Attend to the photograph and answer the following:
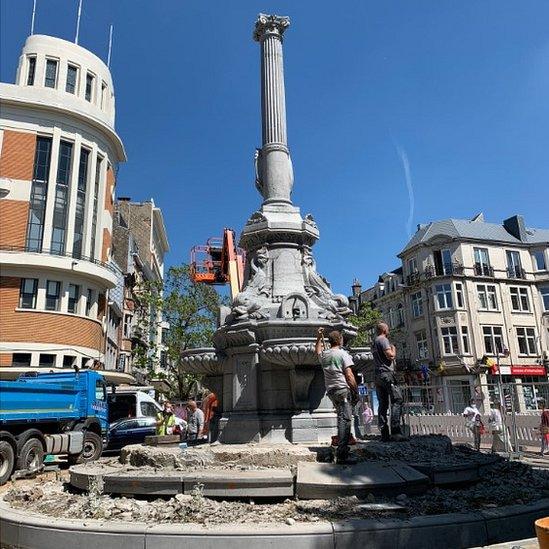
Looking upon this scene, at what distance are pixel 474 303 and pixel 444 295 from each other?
259 centimetres

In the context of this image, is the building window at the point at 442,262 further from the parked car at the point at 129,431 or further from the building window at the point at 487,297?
the parked car at the point at 129,431

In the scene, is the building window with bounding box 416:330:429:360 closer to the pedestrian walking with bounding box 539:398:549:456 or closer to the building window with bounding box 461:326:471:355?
the building window with bounding box 461:326:471:355

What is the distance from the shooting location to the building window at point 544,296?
151 feet

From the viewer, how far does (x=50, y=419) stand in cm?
1552

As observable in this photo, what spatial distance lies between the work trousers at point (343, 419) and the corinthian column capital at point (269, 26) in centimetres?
1051

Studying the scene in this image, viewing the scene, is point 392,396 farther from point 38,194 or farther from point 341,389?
point 38,194

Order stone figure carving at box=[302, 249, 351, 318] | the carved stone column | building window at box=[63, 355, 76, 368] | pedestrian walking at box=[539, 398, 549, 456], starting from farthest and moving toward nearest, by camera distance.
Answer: building window at box=[63, 355, 76, 368] < pedestrian walking at box=[539, 398, 549, 456] < the carved stone column < stone figure carving at box=[302, 249, 351, 318]

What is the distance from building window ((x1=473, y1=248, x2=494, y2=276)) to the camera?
45219mm

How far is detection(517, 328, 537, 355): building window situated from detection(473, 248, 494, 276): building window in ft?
19.0

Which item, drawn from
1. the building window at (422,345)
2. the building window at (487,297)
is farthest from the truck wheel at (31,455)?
the building window at (487,297)

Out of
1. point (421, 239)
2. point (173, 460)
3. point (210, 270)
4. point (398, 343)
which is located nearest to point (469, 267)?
point (421, 239)

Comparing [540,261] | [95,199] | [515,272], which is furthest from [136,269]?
[540,261]

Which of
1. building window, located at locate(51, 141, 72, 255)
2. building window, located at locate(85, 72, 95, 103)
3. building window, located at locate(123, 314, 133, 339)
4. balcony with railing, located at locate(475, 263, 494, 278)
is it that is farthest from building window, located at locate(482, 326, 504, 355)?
building window, located at locate(85, 72, 95, 103)

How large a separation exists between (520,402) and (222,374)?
1250 centimetres
